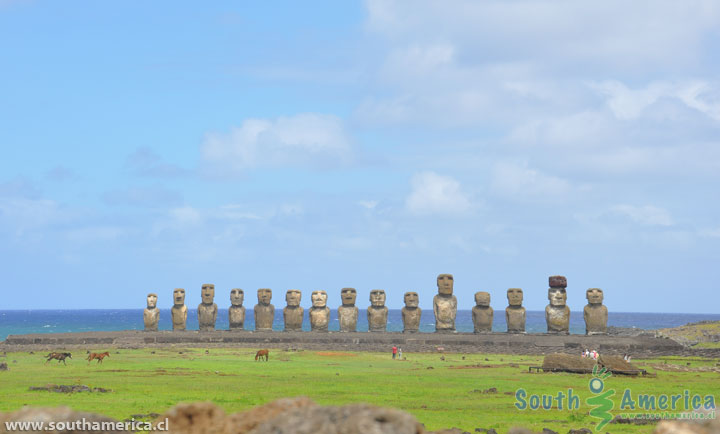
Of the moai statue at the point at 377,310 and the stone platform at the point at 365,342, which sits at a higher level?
the moai statue at the point at 377,310

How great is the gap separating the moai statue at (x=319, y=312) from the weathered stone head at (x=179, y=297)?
7.82 metres

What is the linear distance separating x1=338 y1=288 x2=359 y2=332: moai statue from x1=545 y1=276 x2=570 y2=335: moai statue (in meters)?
10.8

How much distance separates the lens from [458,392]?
24531 millimetres

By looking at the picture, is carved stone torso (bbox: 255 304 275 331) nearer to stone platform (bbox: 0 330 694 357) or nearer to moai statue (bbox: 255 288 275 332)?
moai statue (bbox: 255 288 275 332)

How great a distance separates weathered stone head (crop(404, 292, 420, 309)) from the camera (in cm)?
4659

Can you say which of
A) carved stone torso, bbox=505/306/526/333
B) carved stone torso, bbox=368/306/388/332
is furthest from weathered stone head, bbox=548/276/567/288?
carved stone torso, bbox=368/306/388/332

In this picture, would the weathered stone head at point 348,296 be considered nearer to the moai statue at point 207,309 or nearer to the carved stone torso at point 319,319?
the carved stone torso at point 319,319

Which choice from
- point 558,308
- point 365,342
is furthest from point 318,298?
point 558,308

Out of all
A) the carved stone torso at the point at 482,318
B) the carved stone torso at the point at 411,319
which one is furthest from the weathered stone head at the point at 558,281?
the carved stone torso at the point at 411,319

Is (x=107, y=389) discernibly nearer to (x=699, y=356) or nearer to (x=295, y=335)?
(x=295, y=335)

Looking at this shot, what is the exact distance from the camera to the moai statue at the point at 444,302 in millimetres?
46250

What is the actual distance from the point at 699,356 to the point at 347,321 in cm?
1855

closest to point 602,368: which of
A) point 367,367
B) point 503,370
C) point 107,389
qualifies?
point 503,370

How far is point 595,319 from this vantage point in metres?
44.2
